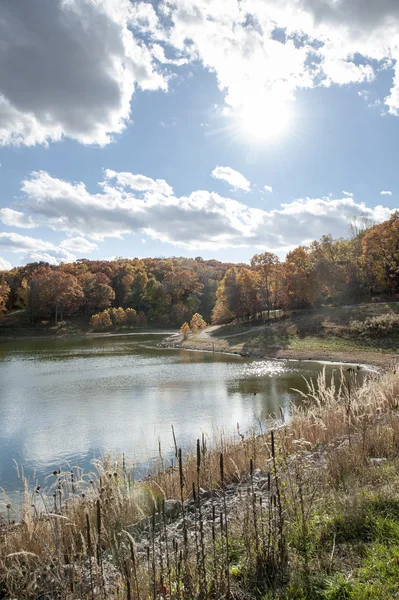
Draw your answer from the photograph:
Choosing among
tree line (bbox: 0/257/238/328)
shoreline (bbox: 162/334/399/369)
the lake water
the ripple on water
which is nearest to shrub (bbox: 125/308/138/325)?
tree line (bbox: 0/257/238/328)

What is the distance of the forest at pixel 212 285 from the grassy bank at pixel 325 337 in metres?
6.20

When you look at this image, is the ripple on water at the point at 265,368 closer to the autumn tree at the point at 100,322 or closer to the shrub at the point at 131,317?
the autumn tree at the point at 100,322

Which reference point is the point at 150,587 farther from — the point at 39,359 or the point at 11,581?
the point at 39,359

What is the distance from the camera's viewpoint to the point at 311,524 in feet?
13.8

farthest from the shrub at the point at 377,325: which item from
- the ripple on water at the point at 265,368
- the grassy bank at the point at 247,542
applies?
the grassy bank at the point at 247,542

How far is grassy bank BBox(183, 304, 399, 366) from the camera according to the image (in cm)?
3548

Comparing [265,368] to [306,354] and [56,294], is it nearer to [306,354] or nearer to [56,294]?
[306,354]

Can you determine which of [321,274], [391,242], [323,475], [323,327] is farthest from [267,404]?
[391,242]

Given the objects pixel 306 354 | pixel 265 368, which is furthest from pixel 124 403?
pixel 306 354

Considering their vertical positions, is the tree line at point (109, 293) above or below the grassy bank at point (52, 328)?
above

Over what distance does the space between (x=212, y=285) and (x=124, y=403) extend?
7941 cm

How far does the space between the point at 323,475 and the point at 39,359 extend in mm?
39639

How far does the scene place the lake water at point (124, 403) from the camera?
13.2 metres

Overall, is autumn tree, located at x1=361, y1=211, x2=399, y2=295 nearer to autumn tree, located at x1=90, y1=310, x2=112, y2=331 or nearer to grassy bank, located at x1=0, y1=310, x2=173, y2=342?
grassy bank, located at x1=0, y1=310, x2=173, y2=342
